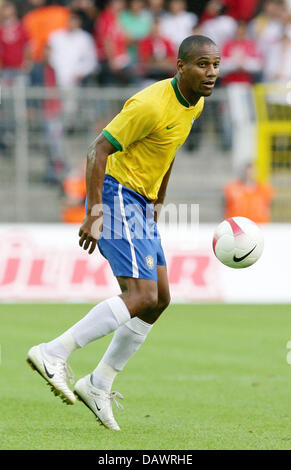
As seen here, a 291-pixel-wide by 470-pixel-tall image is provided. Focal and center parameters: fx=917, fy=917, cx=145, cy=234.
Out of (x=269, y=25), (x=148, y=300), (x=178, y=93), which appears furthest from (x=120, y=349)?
(x=269, y=25)

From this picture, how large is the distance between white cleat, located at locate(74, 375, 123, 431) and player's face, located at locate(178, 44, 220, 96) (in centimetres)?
211

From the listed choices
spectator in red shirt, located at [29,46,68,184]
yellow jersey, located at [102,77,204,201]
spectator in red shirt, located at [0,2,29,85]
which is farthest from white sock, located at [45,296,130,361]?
spectator in red shirt, located at [0,2,29,85]

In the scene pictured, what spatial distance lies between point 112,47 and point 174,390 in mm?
10341

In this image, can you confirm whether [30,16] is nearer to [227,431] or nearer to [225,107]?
[225,107]

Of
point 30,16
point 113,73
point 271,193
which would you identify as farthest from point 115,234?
point 30,16

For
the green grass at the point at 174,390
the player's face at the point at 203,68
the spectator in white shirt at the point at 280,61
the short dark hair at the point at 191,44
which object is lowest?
the green grass at the point at 174,390

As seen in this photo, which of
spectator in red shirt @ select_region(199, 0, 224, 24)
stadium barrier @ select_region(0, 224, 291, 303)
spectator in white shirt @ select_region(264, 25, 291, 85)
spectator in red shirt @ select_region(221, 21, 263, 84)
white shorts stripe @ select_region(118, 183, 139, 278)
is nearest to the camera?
white shorts stripe @ select_region(118, 183, 139, 278)

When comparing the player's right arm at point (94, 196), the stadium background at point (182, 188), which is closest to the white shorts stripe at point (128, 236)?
the player's right arm at point (94, 196)

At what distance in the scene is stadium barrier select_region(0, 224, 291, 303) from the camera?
1401cm

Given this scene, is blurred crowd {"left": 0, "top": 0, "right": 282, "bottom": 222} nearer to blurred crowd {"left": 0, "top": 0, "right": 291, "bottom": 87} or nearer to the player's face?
blurred crowd {"left": 0, "top": 0, "right": 291, "bottom": 87}

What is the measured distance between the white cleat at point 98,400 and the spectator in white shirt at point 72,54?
10.9 m

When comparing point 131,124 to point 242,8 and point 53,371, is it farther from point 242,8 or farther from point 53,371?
point 242,8

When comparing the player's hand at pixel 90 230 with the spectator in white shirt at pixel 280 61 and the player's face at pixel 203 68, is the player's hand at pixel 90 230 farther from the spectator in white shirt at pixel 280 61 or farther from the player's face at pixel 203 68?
the spectator in white shirt at pixel 280 61

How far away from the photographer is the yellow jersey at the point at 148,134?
5.86 m
